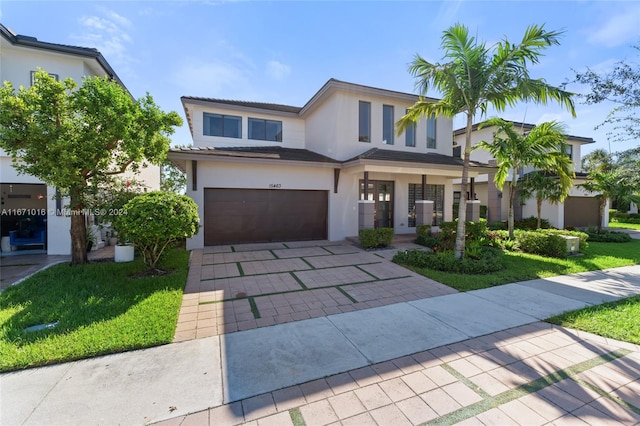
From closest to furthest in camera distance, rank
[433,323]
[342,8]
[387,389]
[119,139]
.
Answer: [387,389], [433,323], [119,139], [342,8]

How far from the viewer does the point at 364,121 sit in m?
12.7

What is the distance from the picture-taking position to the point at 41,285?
236 inches

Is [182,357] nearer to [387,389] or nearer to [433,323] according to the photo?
[387,389]

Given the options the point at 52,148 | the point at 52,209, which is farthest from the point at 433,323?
the point at 52,209

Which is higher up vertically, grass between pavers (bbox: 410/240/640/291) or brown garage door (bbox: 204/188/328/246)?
brown garage door (bbox: 204/188/328/246)

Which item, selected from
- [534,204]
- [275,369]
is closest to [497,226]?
[534,204]

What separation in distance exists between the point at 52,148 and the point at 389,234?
10.1m

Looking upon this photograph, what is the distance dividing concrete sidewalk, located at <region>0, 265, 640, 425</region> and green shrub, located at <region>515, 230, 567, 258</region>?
19.5 ft

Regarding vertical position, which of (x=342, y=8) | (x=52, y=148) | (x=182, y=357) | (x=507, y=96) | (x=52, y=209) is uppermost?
(x=342, y=8)

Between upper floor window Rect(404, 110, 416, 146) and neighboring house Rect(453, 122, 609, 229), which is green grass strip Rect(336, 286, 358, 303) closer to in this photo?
upper floor window Rect(404, 110, 416, 146)

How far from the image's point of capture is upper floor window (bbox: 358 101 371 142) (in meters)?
12.6

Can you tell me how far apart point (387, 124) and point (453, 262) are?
7933 mm

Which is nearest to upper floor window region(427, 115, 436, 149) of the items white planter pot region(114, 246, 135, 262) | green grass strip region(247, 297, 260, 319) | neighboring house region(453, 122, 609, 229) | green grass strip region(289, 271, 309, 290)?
neighboring house region(453, 122, 609, 229)

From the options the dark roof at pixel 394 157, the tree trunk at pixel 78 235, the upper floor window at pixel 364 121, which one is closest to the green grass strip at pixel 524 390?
the dark roof at pixel 394 157
